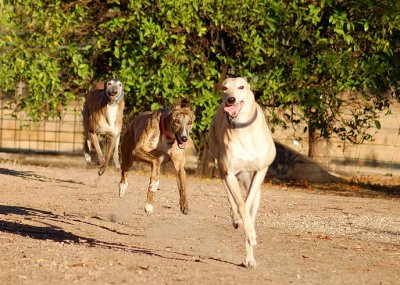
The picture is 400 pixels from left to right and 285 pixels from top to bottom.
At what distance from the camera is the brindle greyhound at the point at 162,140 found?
10.0 m

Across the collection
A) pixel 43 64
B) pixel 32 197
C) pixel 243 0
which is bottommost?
pixel 32 197

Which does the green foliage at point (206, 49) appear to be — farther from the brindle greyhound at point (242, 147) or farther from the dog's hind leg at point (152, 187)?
the brindle greyhound at point (242, 147)

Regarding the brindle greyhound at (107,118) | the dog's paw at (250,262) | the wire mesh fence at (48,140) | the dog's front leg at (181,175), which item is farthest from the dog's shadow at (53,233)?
the wire mesh fence at (48,140)

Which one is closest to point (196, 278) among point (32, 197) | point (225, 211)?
point (225, 211)

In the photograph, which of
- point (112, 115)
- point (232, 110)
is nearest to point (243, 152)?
point (232, 110)

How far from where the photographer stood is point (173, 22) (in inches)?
593

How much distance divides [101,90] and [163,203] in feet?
6.94

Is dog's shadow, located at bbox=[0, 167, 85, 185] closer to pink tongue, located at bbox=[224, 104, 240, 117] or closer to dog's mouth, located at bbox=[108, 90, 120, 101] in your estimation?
dog's mouth, located at bbox=[108, 90, 120, 101]

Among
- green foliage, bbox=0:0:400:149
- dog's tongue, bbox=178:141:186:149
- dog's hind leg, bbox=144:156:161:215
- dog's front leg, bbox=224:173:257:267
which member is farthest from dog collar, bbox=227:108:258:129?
green foliage, bbox=0:0:400:149

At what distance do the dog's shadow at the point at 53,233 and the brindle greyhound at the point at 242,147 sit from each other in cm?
46

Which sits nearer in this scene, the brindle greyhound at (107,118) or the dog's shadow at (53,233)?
the dog's shadow at (53,233)

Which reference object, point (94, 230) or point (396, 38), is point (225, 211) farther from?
point (396, 38)

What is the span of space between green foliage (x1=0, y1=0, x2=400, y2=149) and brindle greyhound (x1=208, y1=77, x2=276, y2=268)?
725 centimetres

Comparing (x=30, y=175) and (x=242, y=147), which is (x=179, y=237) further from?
(x=30, y=175)
